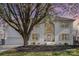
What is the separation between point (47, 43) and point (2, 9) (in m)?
0.57

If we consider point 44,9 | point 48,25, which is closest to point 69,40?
point 48,25

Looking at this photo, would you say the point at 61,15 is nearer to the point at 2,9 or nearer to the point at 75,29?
A: the point at 75,29

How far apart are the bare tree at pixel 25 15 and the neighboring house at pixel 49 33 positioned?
0.15 ft

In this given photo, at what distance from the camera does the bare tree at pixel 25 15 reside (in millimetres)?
1654

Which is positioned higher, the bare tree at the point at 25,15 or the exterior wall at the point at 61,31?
the bare tree at the point at 25,15

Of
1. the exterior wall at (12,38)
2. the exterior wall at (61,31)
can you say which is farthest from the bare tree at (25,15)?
the exterior wall at (61,31)

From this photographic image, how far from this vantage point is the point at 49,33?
5.43 ft

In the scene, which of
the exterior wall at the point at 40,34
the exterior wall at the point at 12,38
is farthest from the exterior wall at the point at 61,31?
the exterior wall at the point at 12,38

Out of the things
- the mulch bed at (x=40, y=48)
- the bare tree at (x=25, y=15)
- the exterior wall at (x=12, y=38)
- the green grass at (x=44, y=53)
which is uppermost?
the bare tree at (x=25, y=15)

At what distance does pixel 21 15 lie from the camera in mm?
1665

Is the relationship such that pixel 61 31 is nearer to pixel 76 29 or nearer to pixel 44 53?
pixel 76 29

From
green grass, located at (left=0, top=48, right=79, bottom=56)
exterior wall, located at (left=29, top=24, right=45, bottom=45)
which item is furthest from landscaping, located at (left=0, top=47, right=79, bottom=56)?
exterior wall, located at (left=29, top=24, right=45, bottom=45)

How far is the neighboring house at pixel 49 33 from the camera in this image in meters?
1.63

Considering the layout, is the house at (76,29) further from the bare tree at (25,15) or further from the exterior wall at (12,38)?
the exterior wall at (12,38)
